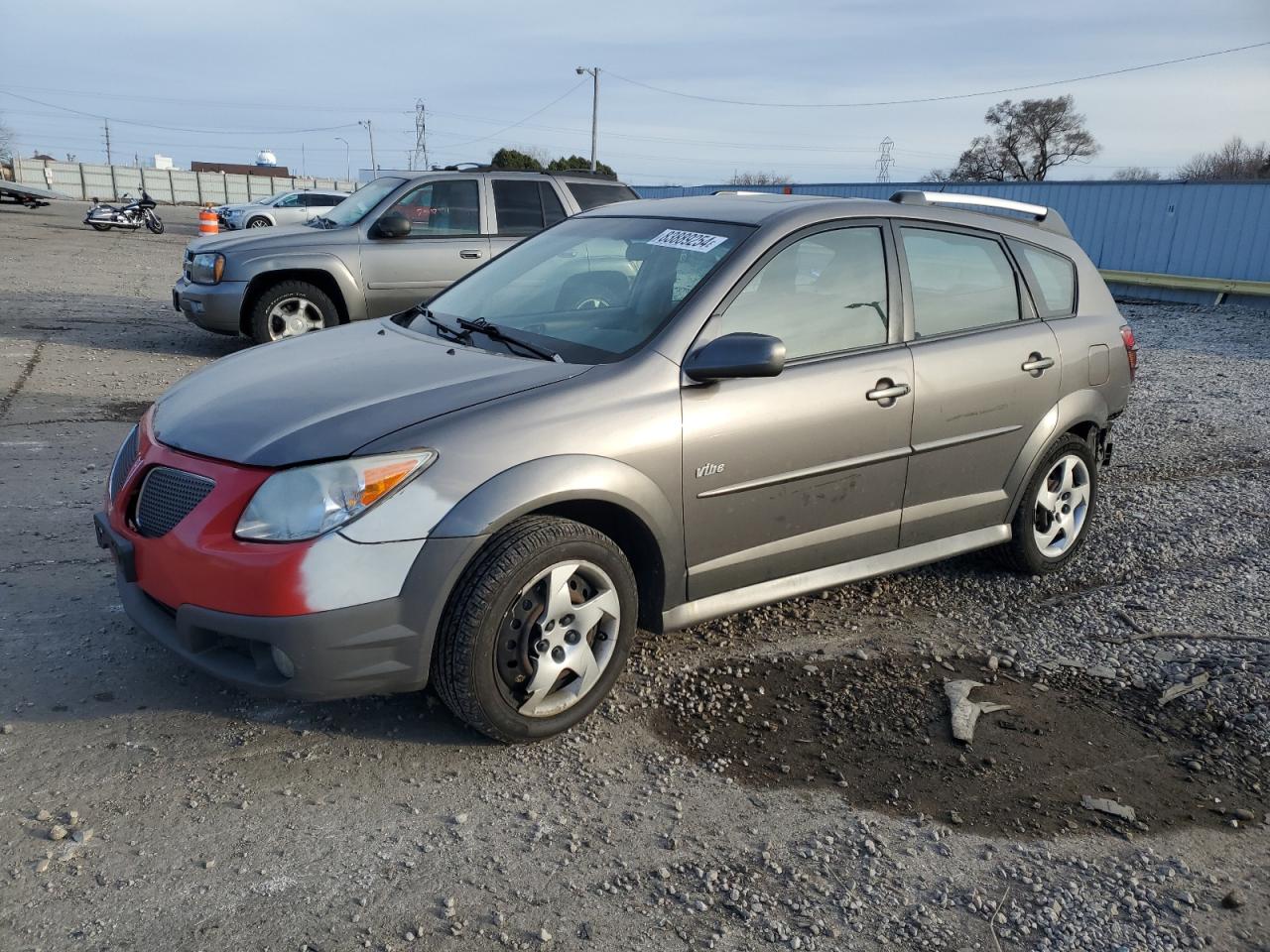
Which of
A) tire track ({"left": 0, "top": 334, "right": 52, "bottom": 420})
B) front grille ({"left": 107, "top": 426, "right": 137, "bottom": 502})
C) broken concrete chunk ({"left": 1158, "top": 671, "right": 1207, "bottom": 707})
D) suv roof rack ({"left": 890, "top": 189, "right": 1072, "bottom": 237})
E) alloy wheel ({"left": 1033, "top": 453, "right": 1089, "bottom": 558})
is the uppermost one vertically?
suv roof rack ({"left": 890, "top": 189, "right": 1072, "bottom": 237})

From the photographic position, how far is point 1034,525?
4.86 meters

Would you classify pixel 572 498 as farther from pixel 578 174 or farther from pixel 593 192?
pixel 578 174

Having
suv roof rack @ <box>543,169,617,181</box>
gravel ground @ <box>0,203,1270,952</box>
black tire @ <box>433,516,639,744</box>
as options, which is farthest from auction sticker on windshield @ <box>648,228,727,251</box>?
suv roof rack @ <box>543,169,617,181</box>

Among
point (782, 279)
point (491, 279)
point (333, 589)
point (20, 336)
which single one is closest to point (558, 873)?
point (333, 589)

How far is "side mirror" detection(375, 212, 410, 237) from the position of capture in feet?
30.8

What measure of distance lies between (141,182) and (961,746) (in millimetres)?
73941

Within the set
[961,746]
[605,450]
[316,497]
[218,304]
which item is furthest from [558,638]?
[218,304]

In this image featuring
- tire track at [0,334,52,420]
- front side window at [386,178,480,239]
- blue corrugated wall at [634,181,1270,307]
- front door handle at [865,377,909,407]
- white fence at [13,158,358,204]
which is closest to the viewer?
front door handle at [865,377,909,407]

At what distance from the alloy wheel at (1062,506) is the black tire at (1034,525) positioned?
0.02 m

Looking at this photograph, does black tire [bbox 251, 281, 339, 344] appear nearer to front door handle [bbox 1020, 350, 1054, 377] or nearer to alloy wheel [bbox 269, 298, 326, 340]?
alloy wheel [bbox 269, 298, 326, 340]

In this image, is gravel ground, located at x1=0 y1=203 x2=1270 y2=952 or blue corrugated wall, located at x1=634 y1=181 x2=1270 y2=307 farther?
blue corrugated wall, located at x1=634 y1=181 x2=1270 y2=307

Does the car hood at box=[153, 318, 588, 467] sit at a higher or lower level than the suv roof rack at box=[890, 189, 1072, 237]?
lower

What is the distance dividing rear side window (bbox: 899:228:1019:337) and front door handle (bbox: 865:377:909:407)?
335mm

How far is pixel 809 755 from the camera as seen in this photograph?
3.37 metres
